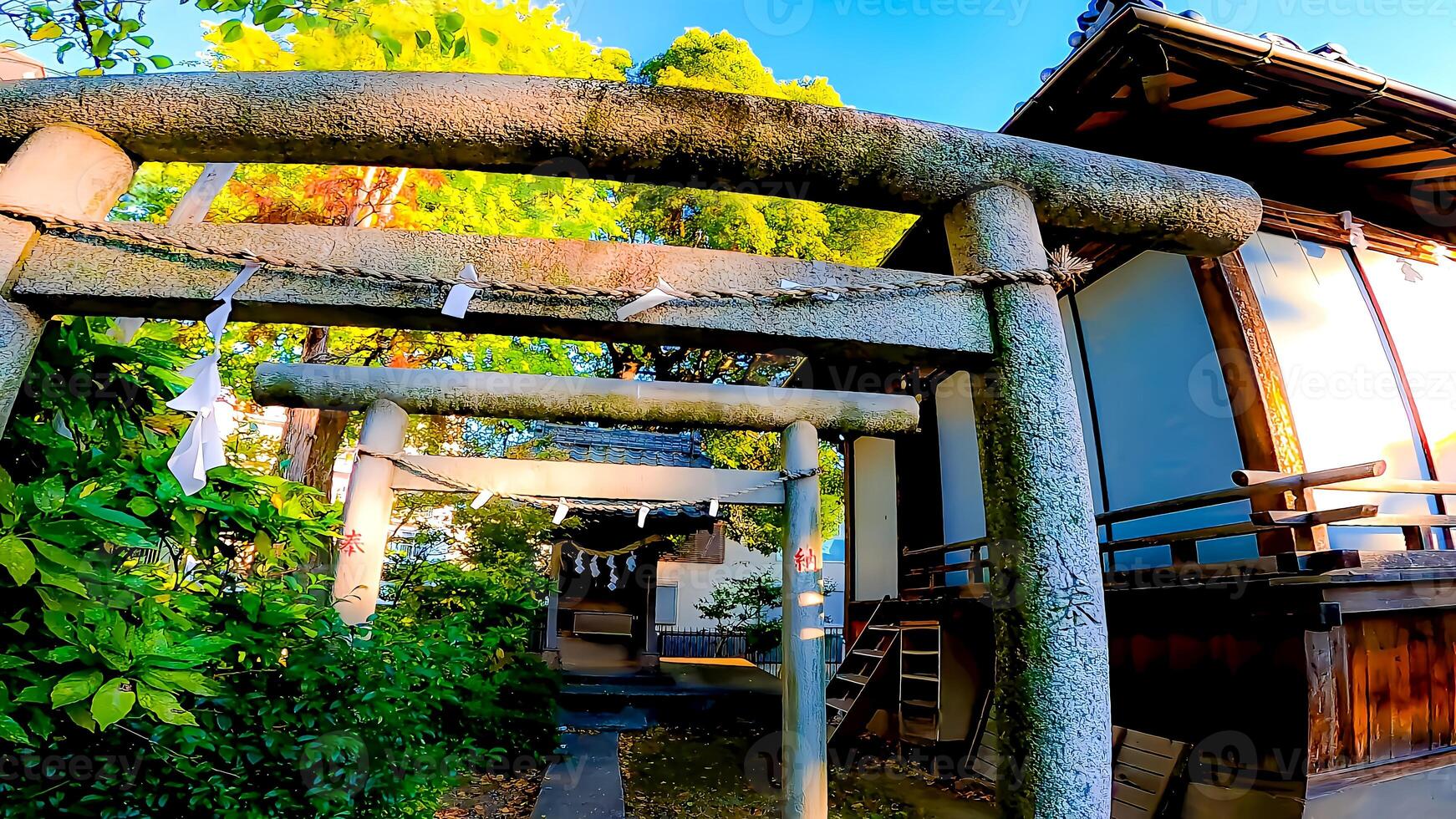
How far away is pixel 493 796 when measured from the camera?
20.8ft

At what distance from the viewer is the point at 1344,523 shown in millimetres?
4840

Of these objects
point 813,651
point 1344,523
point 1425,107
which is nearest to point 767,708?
point 813,651

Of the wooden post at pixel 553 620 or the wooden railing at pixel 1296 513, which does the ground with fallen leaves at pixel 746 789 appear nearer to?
the wooden railing at pixel 1296 513

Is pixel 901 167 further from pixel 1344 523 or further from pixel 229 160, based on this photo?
pixel 1344 523

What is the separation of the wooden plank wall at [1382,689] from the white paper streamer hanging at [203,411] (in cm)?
548

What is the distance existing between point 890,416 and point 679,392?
1.86 m

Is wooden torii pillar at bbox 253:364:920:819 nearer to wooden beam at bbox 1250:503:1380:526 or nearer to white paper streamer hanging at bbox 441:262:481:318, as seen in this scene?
wooden beam at bbox 1250:503:1380:526

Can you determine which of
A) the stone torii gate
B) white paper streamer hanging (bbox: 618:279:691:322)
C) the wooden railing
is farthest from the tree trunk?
the wooden railing

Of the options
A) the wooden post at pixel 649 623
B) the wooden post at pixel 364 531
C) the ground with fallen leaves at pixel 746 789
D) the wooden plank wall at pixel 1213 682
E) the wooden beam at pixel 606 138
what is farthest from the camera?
the wooden post at pixel 649 623

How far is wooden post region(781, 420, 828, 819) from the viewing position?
4.82 metres

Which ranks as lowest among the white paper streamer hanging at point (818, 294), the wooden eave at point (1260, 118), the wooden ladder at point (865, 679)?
the wooden ladder at point (865, 679)

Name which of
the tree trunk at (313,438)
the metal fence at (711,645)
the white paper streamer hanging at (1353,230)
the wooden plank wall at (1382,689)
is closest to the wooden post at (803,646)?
the wooden plank wall at (1382,689)

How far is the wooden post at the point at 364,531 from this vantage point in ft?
16.1

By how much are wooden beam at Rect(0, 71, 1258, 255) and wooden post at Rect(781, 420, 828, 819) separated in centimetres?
359
